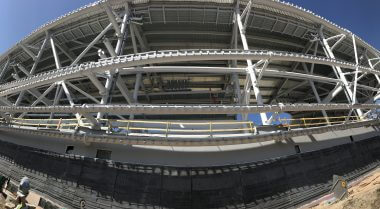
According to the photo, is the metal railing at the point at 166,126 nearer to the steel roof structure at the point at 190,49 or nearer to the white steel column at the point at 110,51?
the steel roof structure at the point at 190,49

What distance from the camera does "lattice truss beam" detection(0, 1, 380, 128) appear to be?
538 inches

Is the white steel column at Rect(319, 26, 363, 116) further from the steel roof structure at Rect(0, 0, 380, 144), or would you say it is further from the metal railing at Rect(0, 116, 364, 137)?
the metal railing at Rect(0, 116, 364, 137)

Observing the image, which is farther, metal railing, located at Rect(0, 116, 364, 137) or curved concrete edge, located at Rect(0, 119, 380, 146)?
metal railing, located at Rect(0, 116, 364, 137)

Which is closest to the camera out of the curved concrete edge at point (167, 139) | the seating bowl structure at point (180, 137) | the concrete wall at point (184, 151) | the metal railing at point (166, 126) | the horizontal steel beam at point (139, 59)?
the seating bowl structure at point (180, 137)

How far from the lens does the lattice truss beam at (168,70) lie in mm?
13672

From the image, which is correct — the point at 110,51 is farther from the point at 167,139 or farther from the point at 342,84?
the point at 342,84

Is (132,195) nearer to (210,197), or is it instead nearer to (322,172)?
(210,197)

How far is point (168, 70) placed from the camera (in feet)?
50.8

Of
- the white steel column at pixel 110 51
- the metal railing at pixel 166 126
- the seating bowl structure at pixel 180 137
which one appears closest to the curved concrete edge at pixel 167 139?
the seating bowl structure at pixel 180 137

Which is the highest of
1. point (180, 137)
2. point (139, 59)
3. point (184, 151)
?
point (139, 59)

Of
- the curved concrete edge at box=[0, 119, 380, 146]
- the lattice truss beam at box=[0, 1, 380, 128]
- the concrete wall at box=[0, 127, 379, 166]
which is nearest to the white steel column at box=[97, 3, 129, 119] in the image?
the lattice truss beam at box=[0, 1, 380, 128]

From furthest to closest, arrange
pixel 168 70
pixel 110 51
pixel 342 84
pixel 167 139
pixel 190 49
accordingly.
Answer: pixel 190 49 → pixel 342 84 → pixel 110 51 → pixel 168 70 → pixel 167 139

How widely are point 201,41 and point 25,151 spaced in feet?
47.7

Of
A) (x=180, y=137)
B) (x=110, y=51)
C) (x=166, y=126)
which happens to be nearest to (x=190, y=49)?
(x=110, y=51)
